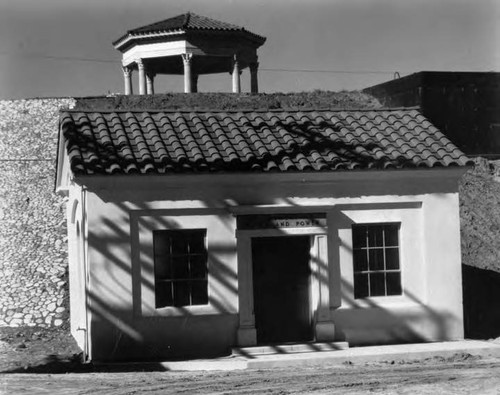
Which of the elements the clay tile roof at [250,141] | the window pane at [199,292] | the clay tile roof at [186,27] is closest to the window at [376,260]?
the clay tile roof at [250,141]

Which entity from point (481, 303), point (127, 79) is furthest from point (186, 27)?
point (481, 303)

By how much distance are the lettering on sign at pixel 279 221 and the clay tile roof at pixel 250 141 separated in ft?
2.80

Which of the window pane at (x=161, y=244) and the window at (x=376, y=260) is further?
the window at (x=376, y=260)

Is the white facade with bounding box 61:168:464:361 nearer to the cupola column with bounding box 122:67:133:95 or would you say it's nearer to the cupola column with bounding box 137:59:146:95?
the cupola column with bounding box 137:59:146:95

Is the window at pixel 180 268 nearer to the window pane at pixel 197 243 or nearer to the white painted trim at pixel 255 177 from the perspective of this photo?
the window pane at pixel 197 243

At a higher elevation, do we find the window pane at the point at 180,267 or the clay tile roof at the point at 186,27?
the clay tile roof at the point at 186,27

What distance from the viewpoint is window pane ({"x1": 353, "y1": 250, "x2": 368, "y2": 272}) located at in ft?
55.4

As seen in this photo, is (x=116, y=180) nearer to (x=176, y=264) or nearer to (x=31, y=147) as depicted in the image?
(x=176, y=264)

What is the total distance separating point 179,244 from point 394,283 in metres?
4.14

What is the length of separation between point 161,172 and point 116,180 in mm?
795

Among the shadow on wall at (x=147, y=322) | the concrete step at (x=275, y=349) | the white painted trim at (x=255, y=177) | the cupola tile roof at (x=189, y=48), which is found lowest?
the concrete step at (x=275, y=349)

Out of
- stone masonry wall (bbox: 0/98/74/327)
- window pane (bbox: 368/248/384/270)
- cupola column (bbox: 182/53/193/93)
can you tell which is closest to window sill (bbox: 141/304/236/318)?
window pane (bbox: 368/248/384/270)

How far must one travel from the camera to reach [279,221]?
1638cm

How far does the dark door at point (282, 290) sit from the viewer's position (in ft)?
54.7
